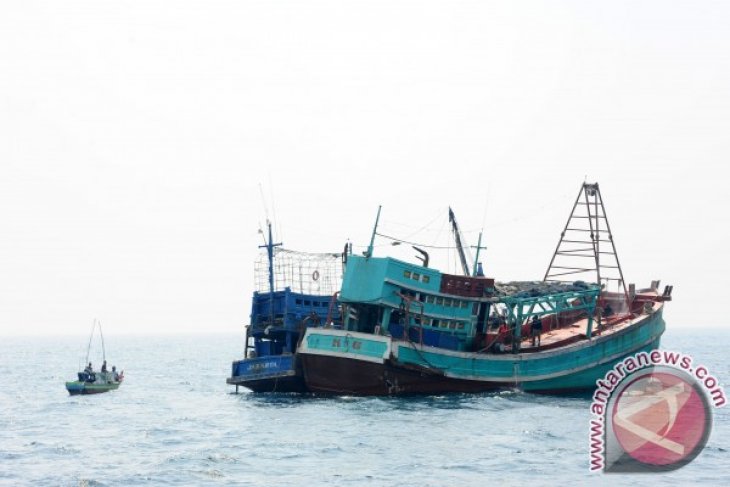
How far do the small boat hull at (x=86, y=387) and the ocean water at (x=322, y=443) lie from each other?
22.1 feet

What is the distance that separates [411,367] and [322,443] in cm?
1332

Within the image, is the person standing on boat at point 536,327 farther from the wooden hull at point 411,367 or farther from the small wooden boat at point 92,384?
the small wooden boat at point 92,384

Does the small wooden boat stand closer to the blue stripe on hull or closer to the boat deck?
the boat deck

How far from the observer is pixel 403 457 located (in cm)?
4200

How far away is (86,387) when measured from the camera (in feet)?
252

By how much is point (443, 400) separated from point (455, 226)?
17.4 m

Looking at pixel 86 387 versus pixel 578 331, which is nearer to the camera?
pixel 578 331

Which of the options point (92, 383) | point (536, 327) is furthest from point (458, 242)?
point (92, 383)

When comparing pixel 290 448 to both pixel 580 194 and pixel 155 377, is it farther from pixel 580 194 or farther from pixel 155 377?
pixel 155 377

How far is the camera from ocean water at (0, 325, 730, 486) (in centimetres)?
3881

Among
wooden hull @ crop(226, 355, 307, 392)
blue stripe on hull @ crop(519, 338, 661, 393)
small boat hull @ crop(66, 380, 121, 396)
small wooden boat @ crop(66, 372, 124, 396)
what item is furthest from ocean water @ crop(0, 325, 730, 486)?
small wooden boat @ crop(66, 372, 124, 396)

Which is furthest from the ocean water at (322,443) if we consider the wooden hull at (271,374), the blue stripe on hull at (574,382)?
the blue stripe on hull at (574,382)

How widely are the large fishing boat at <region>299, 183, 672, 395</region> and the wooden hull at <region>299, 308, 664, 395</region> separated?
0.18 feet

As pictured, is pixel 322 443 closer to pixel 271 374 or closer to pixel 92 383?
pixel 271 374
